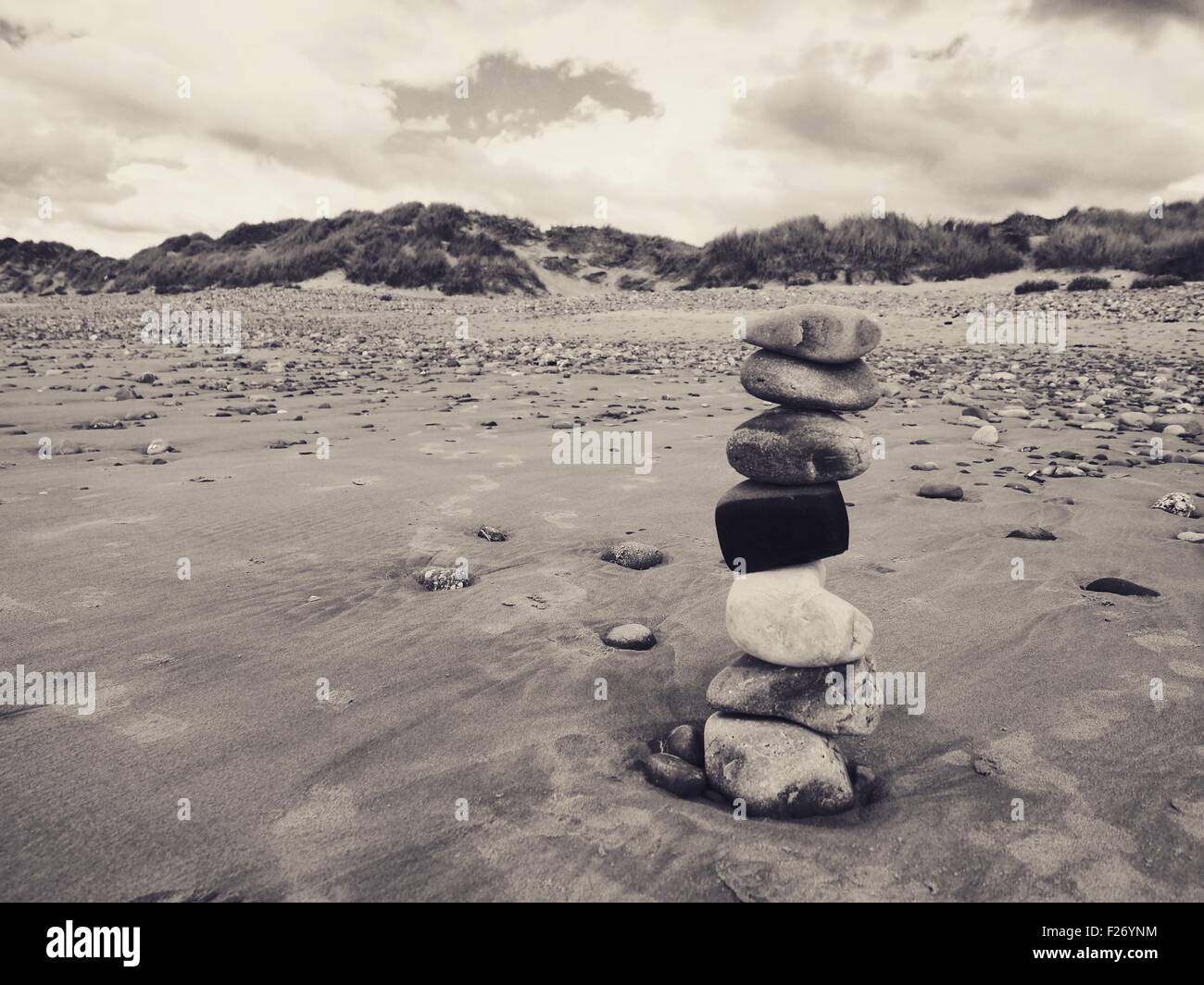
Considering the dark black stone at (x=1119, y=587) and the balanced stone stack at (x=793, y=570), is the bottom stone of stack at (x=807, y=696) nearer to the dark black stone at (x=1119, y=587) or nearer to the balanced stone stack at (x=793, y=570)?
the balanced stone stack at (x=793, y=570)

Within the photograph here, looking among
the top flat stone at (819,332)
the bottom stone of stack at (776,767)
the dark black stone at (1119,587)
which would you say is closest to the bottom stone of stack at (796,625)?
the bottom stone of stack at (776,767)

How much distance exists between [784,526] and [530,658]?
3.92 ft

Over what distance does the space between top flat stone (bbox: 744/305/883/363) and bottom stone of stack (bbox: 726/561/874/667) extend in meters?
0.87

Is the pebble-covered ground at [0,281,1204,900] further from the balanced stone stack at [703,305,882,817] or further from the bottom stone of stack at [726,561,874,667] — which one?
the bottom stone of stack at [726,561,874,667]

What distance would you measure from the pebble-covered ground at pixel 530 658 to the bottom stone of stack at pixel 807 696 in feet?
0.58

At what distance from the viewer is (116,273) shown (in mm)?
38656

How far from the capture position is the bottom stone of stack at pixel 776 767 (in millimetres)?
2445

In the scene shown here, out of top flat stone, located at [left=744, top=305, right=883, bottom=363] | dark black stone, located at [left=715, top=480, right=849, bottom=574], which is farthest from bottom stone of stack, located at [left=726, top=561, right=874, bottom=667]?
top flat stone, located at [left=744, top=305, right=883, bottom=363]

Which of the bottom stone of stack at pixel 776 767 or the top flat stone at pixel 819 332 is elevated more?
the top flat stone at pixel 819 332

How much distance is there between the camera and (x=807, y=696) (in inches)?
109

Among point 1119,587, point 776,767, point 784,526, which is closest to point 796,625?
point 784,526

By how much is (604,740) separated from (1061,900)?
1.40 metres

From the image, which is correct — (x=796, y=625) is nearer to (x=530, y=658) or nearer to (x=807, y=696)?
(x=807, y=696)
